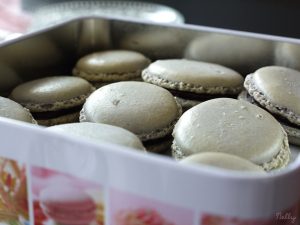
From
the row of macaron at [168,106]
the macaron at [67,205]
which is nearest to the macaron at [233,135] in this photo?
the row of macaron at [168,106]

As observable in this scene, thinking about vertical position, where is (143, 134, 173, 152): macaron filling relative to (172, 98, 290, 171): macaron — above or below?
below

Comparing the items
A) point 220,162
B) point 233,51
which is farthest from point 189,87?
point 220,162

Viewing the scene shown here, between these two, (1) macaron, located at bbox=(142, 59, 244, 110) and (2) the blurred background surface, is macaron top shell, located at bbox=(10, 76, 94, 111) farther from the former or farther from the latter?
(2) the blurred background surface

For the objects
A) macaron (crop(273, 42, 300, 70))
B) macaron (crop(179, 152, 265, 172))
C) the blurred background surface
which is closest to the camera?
macaron (crop(179, 152, 265, 172))

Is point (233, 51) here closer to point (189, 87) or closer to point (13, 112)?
point (189, 87)

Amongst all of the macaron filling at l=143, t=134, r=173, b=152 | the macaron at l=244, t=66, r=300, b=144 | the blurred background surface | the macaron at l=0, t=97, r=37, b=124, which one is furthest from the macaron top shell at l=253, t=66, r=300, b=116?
the blurred background surface

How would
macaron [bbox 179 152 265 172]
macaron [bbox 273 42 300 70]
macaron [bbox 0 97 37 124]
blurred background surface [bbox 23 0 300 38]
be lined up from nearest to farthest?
macaron [bbox 179 152 265 172] < macaron [bbox 0 97 37 124] < macaron [bbox 273 42 300 70] < blurred background surface [bbox 23 0 300 38]

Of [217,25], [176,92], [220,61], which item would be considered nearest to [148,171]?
[176,92]
